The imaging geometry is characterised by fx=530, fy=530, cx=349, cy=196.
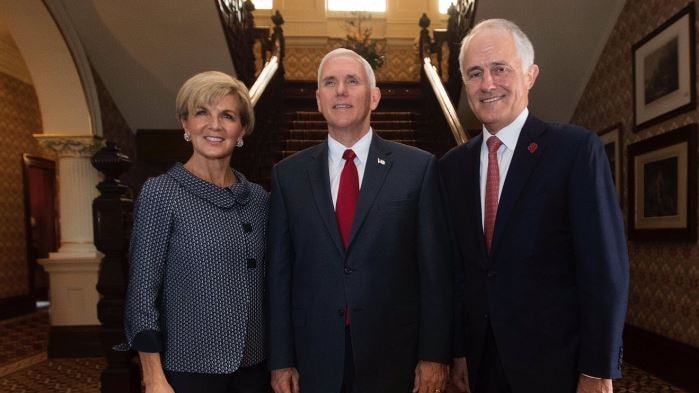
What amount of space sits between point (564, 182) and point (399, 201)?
1.74 feet

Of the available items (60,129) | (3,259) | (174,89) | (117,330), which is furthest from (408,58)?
(117,330)

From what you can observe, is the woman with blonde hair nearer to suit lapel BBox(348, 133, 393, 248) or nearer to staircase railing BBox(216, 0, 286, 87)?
suit lapel BBox(348, 133, 393, 248)

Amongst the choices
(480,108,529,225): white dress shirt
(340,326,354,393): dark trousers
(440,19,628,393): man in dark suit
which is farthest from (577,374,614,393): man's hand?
(340,326,354,393): dark trousers

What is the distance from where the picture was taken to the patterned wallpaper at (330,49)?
1125 centimetres

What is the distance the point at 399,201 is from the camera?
1827 mm

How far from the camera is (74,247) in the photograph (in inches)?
240

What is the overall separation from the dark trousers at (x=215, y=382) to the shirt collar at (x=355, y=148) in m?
0.80

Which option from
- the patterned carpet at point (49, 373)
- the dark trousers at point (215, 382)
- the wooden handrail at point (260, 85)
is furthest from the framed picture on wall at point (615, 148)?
the dark trousers at point (215, 382)

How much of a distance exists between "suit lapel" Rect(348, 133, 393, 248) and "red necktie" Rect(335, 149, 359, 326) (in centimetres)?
4

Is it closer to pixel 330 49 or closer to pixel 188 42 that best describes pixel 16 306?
pixel 188 42

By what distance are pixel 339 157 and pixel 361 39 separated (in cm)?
865

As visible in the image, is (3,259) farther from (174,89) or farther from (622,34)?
(622,34)

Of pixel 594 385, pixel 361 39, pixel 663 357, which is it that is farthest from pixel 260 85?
pixel 361 39

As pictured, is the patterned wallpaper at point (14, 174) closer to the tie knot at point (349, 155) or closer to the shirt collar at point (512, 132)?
the tie knot at point (349, 155)
